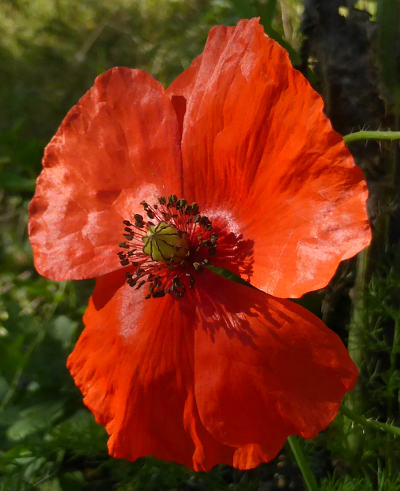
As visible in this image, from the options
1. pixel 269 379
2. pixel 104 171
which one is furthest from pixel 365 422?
pixel 104 171

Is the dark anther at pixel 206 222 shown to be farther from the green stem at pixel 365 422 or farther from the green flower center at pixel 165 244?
the green stem at pixel 365 422

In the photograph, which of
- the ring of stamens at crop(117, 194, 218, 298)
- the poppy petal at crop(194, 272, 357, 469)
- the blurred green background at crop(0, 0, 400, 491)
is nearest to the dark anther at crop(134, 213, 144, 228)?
the ring of stamens at crop(117, 194, 218, 298)

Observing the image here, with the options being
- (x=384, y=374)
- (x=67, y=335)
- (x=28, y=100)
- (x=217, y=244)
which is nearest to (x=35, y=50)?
(x=28, y=100)

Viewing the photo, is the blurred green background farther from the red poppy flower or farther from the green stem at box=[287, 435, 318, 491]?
the red poppy flower

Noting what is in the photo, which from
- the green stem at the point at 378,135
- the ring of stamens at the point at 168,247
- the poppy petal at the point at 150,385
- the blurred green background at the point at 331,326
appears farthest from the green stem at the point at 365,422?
the green stem at the point at 378,135

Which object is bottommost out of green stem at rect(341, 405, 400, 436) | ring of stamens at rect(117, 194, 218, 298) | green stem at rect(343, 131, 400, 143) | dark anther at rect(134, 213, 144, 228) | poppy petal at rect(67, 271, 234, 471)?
green stem at rect(341, 405, 400, 436)

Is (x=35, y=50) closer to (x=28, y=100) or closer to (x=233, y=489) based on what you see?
(x=28, y=100)

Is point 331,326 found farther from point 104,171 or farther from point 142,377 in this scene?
point 104,171
